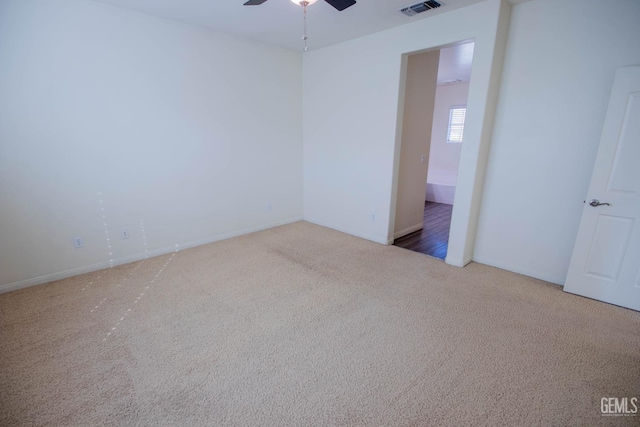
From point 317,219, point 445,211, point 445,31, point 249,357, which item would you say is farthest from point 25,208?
point 445,211

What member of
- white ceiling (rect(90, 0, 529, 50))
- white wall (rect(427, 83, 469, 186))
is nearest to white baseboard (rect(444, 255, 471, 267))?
white ceiling (rect(90, 0, 529, 50))

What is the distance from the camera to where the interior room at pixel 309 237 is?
1667 mm

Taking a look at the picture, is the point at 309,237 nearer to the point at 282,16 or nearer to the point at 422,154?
the point at 422,154

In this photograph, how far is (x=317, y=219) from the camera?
4867 mm

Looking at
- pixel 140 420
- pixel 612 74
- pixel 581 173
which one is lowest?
pixel 140 420

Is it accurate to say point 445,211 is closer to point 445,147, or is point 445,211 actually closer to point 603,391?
point 445,147

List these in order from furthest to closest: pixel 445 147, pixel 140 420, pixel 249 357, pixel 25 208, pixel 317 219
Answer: pixel 445 147
pixel 317 219
pixel 25 208
pixel 249 357
pixel 140 420

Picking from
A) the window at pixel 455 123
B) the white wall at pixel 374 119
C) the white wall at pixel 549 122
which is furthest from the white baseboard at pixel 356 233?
the window at pixel 455 123

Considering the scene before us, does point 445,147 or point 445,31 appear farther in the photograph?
point 445,147

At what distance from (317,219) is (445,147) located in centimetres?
486

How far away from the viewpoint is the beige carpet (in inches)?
59.9

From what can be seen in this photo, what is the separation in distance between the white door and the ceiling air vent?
5.44 feet

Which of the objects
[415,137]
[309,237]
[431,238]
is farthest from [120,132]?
[431,238]

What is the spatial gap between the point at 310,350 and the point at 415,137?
3.37 metres
